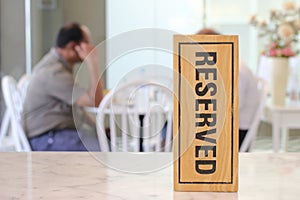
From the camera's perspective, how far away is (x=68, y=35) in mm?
3152

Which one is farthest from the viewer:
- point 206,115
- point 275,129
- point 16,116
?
point 275,129

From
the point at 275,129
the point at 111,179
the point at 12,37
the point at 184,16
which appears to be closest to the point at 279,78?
the point at 275,129

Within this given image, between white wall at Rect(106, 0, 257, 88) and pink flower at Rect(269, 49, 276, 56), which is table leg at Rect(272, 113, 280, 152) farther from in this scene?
white wall at Rect(106, 0, 257, 88)

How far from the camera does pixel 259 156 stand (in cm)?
111

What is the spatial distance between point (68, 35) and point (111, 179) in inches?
91.7

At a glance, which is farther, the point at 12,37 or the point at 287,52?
the point at 12,37

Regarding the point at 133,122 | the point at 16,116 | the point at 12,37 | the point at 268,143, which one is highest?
the point at 133,122

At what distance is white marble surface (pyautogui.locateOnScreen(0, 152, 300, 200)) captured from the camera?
2.65 feet

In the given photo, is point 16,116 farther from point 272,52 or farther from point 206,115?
point 206,115

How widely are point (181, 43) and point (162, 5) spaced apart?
5458mm

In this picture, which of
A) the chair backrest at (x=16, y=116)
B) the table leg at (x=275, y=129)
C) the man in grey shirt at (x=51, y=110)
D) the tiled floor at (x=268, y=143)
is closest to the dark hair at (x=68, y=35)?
the man in grey shirt at (x=51, y=110)

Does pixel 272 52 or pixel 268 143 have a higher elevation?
pixel 272 52

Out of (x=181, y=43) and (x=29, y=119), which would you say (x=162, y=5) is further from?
(x=181, y=43)

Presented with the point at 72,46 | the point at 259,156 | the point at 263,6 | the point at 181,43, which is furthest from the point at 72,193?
the point at 263,6
